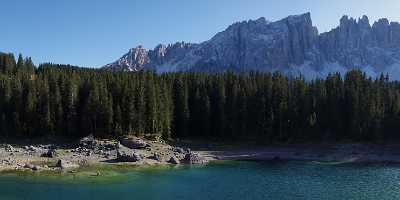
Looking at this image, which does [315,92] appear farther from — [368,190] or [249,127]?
[368,190]

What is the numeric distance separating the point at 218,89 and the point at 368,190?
72782 millimetres

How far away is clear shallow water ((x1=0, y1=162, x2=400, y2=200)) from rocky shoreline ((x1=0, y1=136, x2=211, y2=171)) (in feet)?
24.4

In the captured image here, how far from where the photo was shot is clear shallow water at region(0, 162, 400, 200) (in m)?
59.7

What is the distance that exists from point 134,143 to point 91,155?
12.5 metres

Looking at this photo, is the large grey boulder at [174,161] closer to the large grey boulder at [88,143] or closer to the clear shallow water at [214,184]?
the clear shallow water at [214,184]

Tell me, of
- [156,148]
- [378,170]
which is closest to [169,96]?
[156,148]

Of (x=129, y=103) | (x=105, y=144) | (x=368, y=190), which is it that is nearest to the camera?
(x=368, y=190)

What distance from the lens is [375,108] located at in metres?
120

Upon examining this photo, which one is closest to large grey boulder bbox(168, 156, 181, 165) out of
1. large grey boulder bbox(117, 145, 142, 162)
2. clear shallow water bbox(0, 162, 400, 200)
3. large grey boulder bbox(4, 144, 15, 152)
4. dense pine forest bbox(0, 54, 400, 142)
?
large grey boulder bbox(117, 145, 142, 162)

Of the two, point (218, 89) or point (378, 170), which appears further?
point (218, 89)

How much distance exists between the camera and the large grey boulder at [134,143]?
103m

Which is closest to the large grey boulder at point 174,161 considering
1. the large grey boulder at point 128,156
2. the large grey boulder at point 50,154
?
the large grey boulder at point 128,156

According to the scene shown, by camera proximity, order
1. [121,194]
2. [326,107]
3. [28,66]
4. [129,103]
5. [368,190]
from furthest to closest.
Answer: [28,66]
[326,107]
[129,103]
[368,190]
[121,194]

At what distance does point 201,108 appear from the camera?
131 metres
